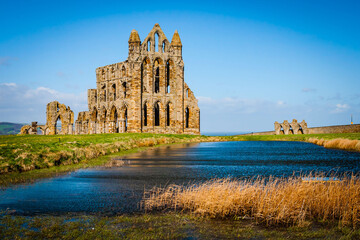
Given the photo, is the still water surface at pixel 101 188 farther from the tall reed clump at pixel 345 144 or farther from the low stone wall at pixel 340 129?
the low stone wall at pixel 340 129

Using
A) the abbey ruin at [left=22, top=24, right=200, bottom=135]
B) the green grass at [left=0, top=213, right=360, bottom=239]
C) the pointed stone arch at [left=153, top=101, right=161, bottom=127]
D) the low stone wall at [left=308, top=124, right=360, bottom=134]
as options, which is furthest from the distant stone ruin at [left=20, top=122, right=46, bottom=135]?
the green grass at [left=0, top=213, right=360, bottom=239]

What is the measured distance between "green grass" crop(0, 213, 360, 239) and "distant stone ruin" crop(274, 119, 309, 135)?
2085 inches

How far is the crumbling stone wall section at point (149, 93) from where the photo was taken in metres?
55.5

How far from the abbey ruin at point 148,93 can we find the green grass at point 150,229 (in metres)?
47.8

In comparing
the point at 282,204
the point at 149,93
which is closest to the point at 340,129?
the point at 149,93

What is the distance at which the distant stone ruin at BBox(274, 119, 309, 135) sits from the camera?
5666 centimetres

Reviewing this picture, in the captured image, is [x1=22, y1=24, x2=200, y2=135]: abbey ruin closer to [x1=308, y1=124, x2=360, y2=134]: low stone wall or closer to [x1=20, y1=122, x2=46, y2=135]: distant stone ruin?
[x1=20, y1=122, x2=46, y2=135]: distant stone ruin

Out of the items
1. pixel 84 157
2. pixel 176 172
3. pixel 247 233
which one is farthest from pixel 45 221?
pixel 84 157

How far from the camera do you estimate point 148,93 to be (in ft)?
186

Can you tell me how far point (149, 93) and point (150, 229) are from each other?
167ft

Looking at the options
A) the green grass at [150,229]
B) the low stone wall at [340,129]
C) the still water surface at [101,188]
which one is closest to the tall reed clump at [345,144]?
the still water surface at [101,188]

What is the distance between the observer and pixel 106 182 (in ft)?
39.3

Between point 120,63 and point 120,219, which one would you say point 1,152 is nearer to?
point 120,219

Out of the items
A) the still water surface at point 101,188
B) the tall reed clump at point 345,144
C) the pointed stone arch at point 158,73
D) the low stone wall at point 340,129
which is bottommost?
the still water surface at point 101,188
